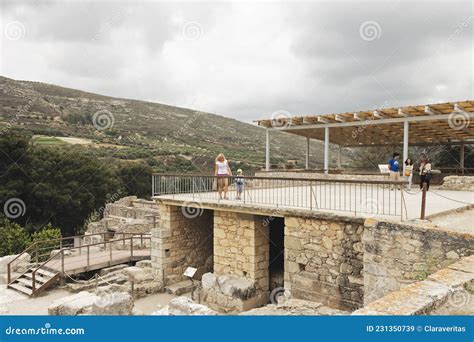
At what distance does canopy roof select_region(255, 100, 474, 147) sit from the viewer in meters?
12.8

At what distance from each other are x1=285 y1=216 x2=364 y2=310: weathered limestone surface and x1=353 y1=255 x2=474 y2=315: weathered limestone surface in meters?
2.50

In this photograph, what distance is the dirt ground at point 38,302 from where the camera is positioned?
30.7 feet

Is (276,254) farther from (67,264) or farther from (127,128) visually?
(127,128)

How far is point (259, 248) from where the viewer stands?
29.4 feet

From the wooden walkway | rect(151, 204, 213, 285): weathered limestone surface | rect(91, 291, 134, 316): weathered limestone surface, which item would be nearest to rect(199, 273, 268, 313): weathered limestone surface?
rect(151, 204, 213, 285): weathered limestone surface

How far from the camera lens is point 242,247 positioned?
9.09 meters

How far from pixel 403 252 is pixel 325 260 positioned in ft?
6.03

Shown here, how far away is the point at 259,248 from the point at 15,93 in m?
56.8

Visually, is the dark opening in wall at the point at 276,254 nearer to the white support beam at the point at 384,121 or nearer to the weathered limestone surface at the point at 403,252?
the weathered limestone surface at the point at 403,252

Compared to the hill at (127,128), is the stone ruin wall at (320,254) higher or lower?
lower

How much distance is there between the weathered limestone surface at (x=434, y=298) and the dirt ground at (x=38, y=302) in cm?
691

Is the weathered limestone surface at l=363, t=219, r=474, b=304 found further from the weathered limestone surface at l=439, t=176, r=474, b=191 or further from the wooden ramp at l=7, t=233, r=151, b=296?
the wooden ramp at l=7, t=233, r=151, b=296

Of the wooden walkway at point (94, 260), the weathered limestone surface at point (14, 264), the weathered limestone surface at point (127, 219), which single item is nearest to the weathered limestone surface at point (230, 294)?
the wooden walkway at point (94, 260)
